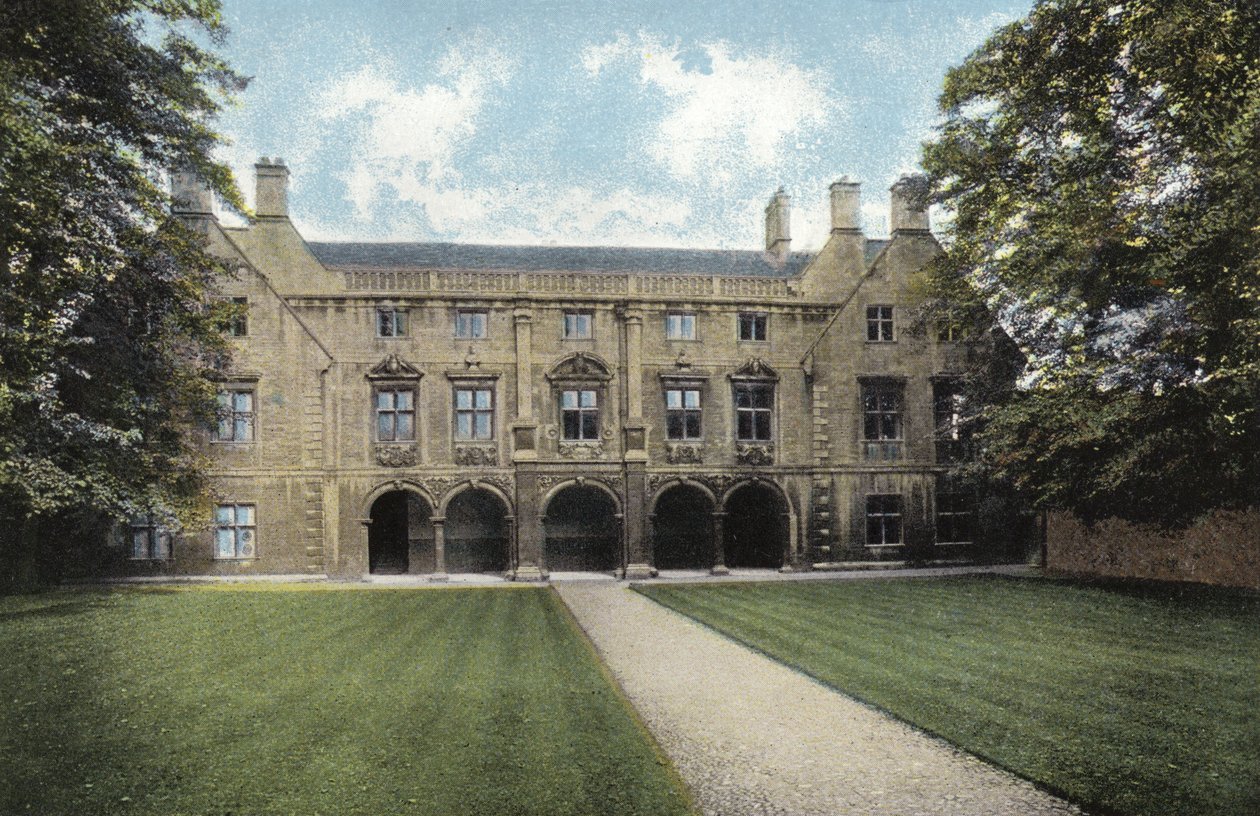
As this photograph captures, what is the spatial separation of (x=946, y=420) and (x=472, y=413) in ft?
53.3

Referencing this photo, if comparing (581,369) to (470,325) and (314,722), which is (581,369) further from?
(314,722)

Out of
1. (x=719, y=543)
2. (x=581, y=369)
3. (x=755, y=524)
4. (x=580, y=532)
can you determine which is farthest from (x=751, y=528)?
(x=581, y=369)

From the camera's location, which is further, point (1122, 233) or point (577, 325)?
point (577, 325)

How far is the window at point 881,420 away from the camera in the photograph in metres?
26.6

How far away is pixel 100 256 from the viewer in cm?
1048

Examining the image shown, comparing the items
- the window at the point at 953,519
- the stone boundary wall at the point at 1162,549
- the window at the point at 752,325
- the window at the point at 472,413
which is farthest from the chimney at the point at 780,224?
the stone boundary wall at the point at 1162,549

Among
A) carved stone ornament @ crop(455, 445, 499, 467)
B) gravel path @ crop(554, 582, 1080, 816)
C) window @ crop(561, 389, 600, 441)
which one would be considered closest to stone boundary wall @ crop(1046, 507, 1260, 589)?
gravel path @ crop(554, 582, 1080, 816)

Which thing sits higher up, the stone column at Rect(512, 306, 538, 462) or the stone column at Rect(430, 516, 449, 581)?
the stone column at Rect(512, 306, 538, 462)

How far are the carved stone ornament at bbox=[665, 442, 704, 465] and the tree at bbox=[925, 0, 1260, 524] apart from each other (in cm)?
970

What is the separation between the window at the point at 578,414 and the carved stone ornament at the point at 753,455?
4.82 meters

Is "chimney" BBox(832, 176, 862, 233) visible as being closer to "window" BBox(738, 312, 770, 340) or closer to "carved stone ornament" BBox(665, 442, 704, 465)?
"window" BBox(738, 312, 770, 340)

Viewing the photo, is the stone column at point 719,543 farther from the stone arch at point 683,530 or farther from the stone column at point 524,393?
the stone column at point 524,393

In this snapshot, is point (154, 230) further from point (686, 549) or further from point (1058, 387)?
point (686, 549)

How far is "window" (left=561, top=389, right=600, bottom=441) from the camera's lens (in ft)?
84.1
